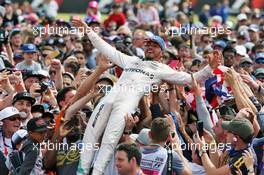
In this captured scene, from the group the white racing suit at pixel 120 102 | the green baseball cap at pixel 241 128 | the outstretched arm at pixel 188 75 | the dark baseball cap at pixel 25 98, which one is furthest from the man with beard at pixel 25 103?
the green baseball cap at pixel 241 128

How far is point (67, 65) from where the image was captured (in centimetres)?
1680

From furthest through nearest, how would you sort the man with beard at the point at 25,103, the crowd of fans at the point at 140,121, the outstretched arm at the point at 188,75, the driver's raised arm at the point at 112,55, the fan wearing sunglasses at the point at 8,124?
1. the man with beard at the point at 25,103
2. the fan wearing sunglasses at the point at 8,124
3. the driver's raised arm at the point at 112,55
4. the outstretched arm at the point at 188,75
5. the crowd of fans at the point at 140,121

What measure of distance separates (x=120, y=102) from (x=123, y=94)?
0.38 ft

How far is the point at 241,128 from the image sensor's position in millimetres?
9750

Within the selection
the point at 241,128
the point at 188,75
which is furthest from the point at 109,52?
the point at 241,128

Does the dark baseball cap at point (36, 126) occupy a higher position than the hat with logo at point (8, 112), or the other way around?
the dark baseball cap at point (36, 126)

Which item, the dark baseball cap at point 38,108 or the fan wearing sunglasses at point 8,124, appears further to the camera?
the dark baseball cap at point 38,108

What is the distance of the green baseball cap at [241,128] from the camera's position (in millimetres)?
9734

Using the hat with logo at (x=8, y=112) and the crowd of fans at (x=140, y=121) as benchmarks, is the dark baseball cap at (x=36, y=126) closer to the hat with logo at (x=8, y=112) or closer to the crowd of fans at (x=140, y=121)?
the crowd of fans at (x=140, y=121)

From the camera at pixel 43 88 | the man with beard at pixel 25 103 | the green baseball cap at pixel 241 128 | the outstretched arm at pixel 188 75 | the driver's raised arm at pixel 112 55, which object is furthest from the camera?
the camera at pixel 43 88

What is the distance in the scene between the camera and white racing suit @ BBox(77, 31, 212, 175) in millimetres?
10625

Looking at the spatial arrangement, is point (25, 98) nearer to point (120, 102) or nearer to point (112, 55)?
point (112, 55)

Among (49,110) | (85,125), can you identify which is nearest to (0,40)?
(49,110)

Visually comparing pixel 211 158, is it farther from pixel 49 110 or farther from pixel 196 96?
pixel 49 110
